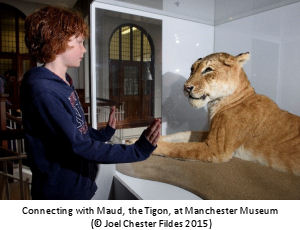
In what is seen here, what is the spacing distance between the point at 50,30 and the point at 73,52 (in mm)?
110

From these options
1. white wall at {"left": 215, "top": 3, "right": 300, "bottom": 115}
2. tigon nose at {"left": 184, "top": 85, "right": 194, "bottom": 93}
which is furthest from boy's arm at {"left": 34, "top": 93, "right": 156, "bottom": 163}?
white wall at {"left": 215, "top": 3, "right": 300, "bottom": 115}

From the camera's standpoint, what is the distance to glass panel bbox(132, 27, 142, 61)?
1427 millimetres

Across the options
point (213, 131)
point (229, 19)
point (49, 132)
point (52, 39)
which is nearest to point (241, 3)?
point (229, 19)

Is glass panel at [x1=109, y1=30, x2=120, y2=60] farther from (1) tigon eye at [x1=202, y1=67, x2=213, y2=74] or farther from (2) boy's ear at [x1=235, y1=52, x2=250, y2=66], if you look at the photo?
(2) boy's ear at [x1=235, y1=52, x2=250, y2=66]

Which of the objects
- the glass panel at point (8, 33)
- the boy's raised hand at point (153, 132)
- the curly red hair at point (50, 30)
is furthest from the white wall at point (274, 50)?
the glass panel at point (8, 33)

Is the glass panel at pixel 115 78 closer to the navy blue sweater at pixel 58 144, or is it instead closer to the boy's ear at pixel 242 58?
the navy blue sweater at pixel 58 144

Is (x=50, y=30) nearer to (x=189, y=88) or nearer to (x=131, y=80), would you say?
(x=189, y=88)

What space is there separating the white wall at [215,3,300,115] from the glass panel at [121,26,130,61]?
2.24 ft

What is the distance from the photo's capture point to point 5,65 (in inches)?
259

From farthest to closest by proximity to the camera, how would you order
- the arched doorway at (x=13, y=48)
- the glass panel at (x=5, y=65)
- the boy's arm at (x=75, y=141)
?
1. the glass panel at (x=5, y=65)
2. the arched doorway at (x=13, y=48)
3. the boy's arm at (x=75, y=141)

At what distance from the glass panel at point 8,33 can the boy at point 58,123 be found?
6.72 meters

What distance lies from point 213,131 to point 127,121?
68 cm

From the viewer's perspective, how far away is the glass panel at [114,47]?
5.10 feet

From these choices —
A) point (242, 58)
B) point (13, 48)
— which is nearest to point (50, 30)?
point (242, 58)
